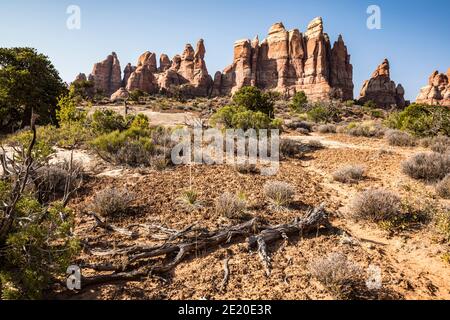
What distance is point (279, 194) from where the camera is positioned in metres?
6.71

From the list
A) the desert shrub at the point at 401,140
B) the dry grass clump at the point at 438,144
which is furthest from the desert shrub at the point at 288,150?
the dry grass clump at the point at 438,144

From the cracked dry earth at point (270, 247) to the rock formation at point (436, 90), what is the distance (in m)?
100

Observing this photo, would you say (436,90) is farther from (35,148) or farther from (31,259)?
(31,259)

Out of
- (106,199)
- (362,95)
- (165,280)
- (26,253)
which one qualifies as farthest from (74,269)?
(362,95)

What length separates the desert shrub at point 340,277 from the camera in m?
3.55

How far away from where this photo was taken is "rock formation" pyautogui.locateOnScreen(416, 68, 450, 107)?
85.9 metres

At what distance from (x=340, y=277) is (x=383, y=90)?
92.6m

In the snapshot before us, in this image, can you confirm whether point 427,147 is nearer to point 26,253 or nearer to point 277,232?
point 277,232

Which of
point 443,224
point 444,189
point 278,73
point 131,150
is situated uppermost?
point 278,73

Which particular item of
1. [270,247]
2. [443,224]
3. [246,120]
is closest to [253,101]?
[246,120]

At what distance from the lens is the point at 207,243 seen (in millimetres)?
4715

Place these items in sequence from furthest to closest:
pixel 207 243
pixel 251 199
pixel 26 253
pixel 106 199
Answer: pixel 251 199
pixel 106 199
pixel 207 243
pixel 26 253

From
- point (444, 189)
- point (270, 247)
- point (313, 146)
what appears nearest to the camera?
point (270, 247)
